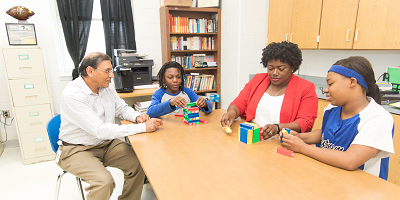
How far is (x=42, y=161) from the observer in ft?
9.77

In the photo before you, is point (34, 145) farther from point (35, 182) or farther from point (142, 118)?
point (142, 118)

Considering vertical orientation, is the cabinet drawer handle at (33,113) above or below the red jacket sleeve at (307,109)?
below

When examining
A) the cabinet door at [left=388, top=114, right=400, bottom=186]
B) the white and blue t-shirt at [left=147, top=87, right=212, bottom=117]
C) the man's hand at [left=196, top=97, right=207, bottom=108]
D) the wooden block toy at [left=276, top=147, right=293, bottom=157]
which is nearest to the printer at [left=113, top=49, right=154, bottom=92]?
the white and blue t-shirt at [left=147, top=87, right=212, bottom=117]

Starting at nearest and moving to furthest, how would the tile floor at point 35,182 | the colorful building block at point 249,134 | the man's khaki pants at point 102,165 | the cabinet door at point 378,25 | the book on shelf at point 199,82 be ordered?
the colorful building block at point 249,134, the man's khaki pants at point 102,165, the cabinet door at point 378,25, the tile floor at point 35,182, the book on shelf at point 199,82

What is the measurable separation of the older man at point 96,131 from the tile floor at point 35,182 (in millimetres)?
546

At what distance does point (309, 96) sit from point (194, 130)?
83 cm

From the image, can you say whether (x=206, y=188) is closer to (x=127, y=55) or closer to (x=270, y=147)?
(x=270, y=147)

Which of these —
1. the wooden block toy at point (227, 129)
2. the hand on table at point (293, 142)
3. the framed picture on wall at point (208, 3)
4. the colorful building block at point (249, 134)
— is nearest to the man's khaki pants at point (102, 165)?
the wooden block toy at point (227, 129)

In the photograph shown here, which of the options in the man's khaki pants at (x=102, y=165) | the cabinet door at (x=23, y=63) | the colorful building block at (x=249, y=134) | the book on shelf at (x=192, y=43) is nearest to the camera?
the colorful building block at (x=249, y=134)

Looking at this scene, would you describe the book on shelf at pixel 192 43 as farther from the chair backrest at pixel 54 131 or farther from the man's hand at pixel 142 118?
the chair backrest at pixel 54 131

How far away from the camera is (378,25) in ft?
7.15

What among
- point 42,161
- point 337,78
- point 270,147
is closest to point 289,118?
point 270,147

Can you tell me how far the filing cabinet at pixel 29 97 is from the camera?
8.85ft

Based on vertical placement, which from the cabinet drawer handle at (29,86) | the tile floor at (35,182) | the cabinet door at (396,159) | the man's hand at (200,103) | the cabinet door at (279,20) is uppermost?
the cabinet door at (279,20)
